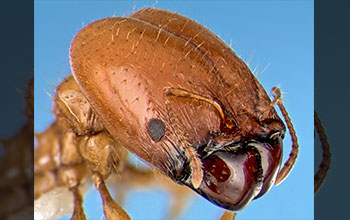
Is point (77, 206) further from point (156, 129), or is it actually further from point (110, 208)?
point (156, 129)

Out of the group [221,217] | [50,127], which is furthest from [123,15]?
[221,217]

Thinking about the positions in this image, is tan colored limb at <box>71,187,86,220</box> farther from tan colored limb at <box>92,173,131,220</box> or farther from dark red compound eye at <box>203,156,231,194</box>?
dark red compound eye at <box>203,156,231,194</box>

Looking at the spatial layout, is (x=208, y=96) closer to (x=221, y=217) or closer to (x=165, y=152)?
(x=165, y=152)

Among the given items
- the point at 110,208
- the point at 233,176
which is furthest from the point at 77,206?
the point at 233,176

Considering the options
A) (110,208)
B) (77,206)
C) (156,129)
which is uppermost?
(156,129)

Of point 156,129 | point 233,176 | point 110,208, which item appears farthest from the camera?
point 110,208
